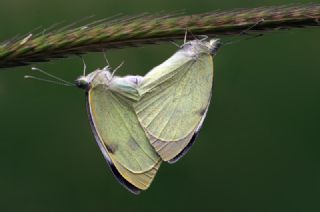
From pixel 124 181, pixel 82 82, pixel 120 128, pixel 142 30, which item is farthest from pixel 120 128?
pixel 142 30

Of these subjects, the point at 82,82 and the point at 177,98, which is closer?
the point at 82,82

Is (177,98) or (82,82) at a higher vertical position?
(82,82)

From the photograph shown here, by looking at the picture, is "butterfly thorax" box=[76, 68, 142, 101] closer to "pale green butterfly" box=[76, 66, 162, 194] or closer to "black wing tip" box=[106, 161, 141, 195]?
"pale green butterfly" box=[76, 66, 162, 194]

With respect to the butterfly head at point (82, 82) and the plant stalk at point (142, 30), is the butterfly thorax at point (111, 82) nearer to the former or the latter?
the butterfly head at point (82, 82)

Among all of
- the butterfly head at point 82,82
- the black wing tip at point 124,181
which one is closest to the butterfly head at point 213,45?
the butterfly head at point 82,82

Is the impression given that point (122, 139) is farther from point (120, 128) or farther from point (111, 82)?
point (111, 82)

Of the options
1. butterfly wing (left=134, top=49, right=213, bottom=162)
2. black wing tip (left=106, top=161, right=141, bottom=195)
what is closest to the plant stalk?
butterfly wing (left=134, top=49, right=213, bottom=162)
